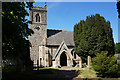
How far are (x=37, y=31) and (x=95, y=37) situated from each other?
16.3 m

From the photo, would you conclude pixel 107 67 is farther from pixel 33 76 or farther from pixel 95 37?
pixel 33 76

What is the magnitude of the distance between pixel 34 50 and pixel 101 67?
1978 centimetres

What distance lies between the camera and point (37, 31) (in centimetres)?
2841

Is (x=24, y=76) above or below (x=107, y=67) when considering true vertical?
below

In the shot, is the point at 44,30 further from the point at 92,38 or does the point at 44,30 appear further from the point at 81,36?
the point at 92,38

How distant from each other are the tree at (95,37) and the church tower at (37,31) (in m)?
11.6

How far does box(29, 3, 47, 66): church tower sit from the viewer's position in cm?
2766

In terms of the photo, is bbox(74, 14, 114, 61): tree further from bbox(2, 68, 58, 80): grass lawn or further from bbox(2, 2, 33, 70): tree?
bbox(2, 2, 33, 70): tree

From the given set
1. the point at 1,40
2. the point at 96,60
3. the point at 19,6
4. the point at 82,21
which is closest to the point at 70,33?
the point at 82,21

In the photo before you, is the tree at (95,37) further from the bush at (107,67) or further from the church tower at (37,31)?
the church tower at (37,31)

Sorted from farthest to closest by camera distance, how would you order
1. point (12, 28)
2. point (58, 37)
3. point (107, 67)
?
1. point (58, 37)
2. point (107, 67)
3. point (12, 28)

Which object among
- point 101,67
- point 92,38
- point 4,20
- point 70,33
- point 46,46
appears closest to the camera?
point 4,20

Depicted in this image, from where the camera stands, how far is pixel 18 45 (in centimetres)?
898

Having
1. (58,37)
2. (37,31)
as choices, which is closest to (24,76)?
(58,37)
